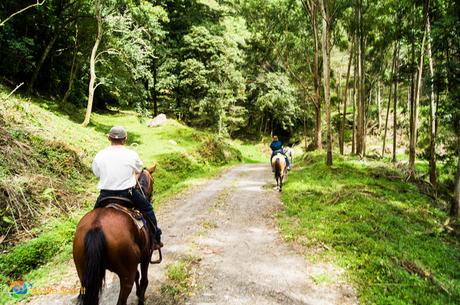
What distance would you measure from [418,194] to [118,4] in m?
21.0

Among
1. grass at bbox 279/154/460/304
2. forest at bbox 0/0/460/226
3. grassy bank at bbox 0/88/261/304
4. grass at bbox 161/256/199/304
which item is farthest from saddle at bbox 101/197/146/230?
forest at bbox 0/0/460/226

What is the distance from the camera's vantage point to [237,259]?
7461mm

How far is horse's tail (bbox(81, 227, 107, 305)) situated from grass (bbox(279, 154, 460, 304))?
14.9 feet

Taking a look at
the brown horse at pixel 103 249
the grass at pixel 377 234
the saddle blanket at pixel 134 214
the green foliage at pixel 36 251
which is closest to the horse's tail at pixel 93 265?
the brown horse at pixel 103 249

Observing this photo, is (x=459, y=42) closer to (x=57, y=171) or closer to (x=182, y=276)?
(x=182, y=276)

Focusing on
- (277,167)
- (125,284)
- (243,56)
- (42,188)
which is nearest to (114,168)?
(125,284)

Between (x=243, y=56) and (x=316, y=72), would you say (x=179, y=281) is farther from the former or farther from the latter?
(x=243, y=56)

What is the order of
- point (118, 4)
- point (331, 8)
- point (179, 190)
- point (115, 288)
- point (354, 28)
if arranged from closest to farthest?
point (115, 288) → point (179, 190) → point (331, 8) → point (118, 4) → point (354, 28)

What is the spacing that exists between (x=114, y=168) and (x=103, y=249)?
1273mm

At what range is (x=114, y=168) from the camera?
4.97 meters

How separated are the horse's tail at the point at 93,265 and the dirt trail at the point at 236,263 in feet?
5.35

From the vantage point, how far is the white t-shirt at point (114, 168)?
4.97m

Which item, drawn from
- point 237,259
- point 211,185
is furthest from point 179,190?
point 237,259

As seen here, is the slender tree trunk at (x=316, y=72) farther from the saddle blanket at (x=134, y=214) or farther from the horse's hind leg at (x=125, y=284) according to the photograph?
the horse's hind leg at (x=125, y=284)
